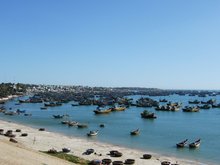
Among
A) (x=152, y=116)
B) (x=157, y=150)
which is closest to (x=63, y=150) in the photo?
(x=157, y=150)

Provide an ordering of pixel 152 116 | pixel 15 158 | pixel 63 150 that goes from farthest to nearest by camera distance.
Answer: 1. pixel 152 116
2. pixel 63 150
3. pixel 15 158

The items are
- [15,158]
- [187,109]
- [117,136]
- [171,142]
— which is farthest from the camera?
[187,109]

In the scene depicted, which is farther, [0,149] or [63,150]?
[63,150]

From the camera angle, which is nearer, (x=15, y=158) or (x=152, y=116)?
(x=15, y=158)

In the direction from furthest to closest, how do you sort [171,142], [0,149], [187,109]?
[187,109] < [171,142] < [0,149]

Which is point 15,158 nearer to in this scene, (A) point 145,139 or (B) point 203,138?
(A) point 145,139

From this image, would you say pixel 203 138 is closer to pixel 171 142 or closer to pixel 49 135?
pixel 171 142

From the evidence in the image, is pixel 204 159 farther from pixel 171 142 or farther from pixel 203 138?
pixel 203 138

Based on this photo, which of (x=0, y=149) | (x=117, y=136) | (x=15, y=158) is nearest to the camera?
(x=15, y=158)

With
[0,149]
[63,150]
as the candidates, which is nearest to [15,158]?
[0,149]
